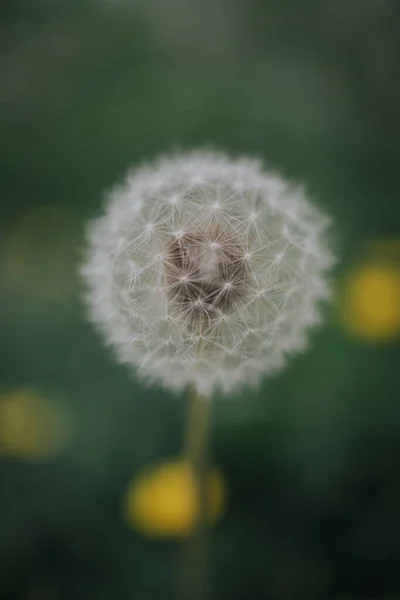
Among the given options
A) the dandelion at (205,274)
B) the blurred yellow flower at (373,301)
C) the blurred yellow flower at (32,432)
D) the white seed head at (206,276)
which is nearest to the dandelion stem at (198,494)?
the dandelion at (205,274)

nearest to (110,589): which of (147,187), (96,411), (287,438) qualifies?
(96,411)

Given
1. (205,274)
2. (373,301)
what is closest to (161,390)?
(373,301)

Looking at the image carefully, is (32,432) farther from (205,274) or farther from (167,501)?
(205,274)

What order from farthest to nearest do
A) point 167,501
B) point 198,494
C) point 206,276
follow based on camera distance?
point 167,501 → point 198,494 → point 206,276

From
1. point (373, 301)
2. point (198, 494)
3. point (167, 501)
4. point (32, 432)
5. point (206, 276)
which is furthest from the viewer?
point (373, 301)

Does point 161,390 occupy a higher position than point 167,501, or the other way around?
point 161,390

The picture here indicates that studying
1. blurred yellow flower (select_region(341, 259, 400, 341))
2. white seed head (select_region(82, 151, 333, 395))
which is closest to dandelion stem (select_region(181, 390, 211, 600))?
white seed head (select_region(82, 151, 333, 395))

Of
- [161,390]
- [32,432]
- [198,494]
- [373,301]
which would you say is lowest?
[198,494]
